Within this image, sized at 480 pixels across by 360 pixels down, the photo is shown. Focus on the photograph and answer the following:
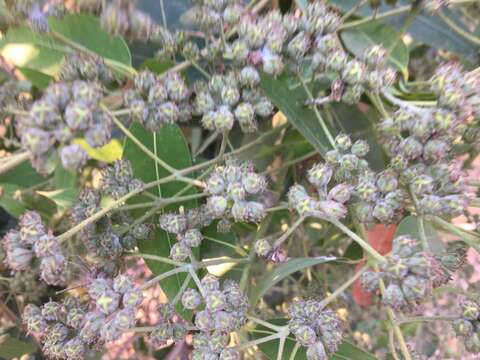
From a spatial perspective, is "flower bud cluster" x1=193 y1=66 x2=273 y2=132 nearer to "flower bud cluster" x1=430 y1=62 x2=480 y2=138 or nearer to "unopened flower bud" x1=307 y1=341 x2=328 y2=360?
"flower bud cluster" x1=430 y1=62 x2=480 y2=138

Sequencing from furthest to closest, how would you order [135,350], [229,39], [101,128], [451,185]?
[135,350], [229,39], [451,185], [101,128]

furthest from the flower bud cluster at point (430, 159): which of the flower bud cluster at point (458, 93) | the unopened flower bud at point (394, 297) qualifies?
the unopened flower bud at point (394, 297)

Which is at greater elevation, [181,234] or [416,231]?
[181,234]

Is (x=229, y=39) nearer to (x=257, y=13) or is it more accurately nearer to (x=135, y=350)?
(x=257, y=13)

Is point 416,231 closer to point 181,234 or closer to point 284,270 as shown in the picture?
point 284,270

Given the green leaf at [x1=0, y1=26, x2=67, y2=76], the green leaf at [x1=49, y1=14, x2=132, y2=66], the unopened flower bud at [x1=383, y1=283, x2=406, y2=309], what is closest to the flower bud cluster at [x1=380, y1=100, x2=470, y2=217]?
the unopened flower bud at [x1=383, y1=283, x2=406, y2=309]

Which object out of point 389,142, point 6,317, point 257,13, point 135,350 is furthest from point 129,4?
point 135,350

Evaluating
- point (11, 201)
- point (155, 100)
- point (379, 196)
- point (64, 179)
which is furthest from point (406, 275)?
point (11, 201)
